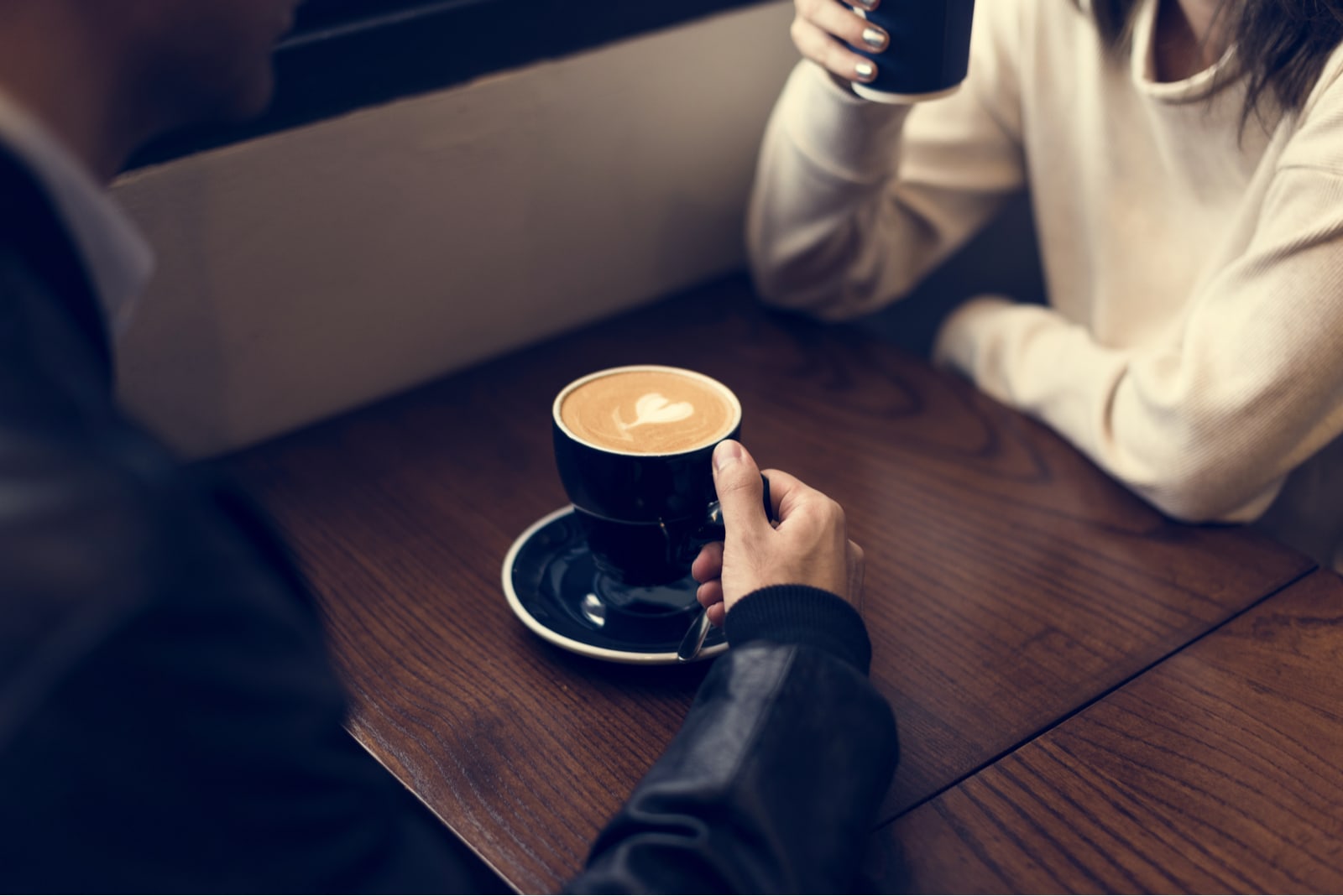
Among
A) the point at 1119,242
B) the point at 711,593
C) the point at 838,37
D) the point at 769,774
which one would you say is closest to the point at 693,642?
the point at 711,593

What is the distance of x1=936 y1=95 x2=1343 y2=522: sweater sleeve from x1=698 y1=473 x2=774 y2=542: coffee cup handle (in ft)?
1.23

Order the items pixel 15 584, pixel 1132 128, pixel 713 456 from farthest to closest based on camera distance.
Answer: pixel 1132 128 → pixel 713 456 → pixel 15 584

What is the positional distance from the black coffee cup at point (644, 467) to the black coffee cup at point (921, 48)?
285 millimetres

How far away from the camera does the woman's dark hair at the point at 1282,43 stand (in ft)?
2.96

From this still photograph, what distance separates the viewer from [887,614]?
837 mm

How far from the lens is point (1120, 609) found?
2.75ft

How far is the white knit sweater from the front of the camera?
911mm

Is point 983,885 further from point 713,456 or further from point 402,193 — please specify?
point 402,193

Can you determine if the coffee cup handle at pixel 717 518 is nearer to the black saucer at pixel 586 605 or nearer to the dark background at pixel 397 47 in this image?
the black saucer at pixel 586 605

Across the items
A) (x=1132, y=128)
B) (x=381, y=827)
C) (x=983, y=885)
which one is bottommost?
(x=983, y=885)

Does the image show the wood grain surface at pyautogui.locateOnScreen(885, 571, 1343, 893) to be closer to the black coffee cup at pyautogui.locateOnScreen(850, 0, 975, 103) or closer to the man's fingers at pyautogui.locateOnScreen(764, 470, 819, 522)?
the man's fingers at pyautogui.locateOnScreen(764, 470, 819, 522)

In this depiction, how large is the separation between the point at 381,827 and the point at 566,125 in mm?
811

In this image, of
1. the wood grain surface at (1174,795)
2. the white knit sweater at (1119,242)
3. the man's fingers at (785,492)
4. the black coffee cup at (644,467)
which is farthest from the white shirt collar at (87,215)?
the white knit sweater at (1119,242)

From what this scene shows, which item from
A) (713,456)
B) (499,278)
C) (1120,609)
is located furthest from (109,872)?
(499,278)
